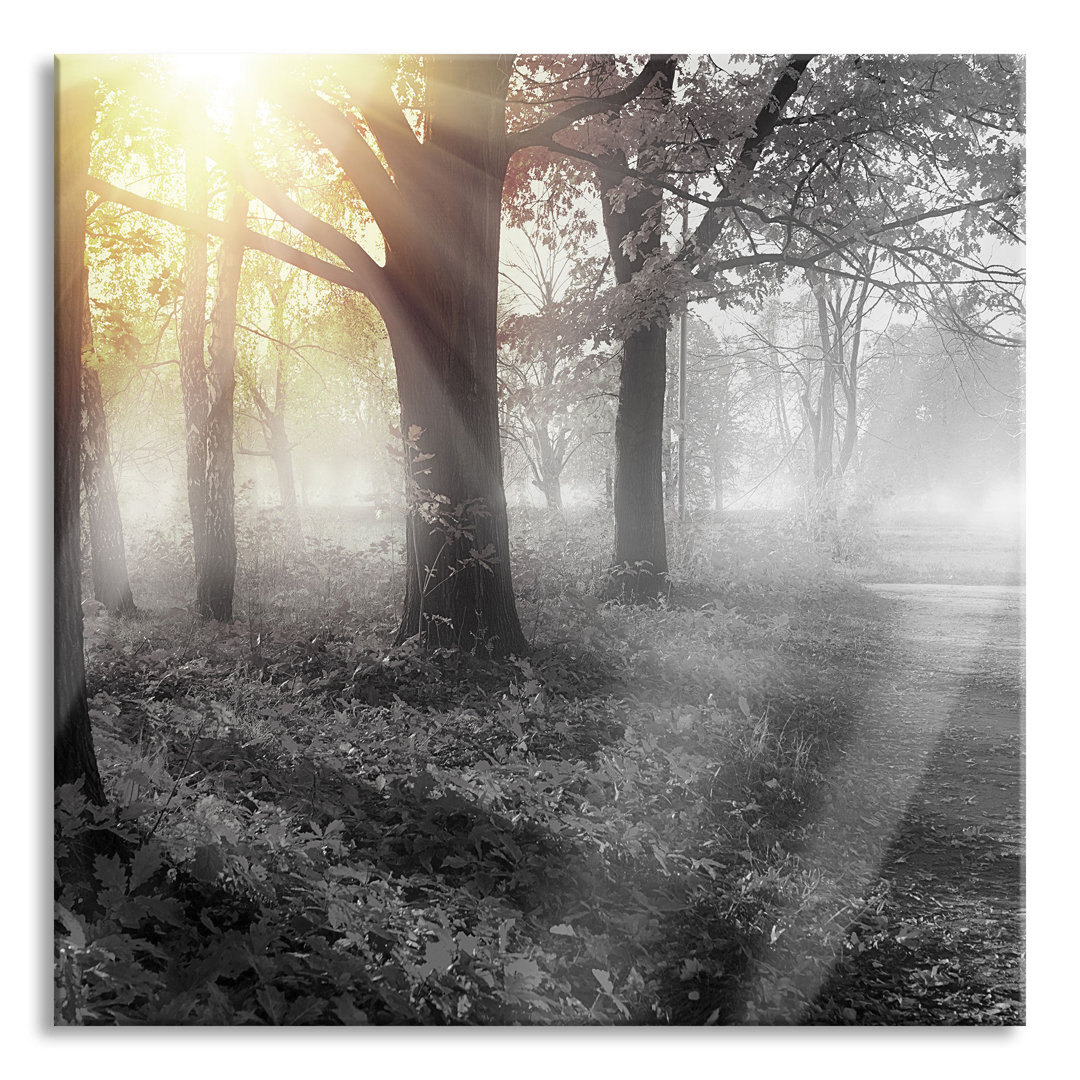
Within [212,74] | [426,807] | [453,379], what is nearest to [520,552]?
[453,379]

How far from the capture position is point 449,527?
3994mm

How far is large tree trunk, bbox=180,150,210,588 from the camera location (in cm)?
395

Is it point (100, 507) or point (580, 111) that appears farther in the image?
point (580, 111)

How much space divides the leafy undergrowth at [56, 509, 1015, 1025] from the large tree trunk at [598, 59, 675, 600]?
4.09 feet

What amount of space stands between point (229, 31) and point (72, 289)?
4.08ft

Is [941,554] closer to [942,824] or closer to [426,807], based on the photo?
[942,824]

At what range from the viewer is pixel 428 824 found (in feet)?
8.89

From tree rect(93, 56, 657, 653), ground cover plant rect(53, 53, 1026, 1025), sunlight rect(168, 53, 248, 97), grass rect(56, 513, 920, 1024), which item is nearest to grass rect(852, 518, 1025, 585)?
ground cover plant rect(53, 53, 1026, 1025)

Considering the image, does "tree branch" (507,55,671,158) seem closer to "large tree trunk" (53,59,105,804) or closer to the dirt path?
"large tree trunk" (53,59,105,804)

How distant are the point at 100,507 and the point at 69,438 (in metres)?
0.71

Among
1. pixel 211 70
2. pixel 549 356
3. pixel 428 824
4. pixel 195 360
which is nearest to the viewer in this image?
pixel 428 824

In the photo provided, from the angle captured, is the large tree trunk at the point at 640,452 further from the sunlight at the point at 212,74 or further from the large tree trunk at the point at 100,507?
the large tree trunk at the point at 100,507

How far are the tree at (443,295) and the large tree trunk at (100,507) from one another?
1.01m

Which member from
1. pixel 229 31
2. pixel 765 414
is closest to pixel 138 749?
pixel 229 31
